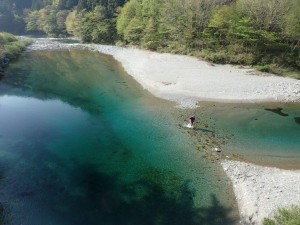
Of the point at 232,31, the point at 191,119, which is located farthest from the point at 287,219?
the point at 232,31

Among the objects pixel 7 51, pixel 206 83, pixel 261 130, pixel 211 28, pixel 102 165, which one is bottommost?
pixel 102 165

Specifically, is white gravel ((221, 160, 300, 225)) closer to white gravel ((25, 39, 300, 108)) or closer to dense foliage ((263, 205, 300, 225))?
dense foliage ((263, 205, 300, 225))

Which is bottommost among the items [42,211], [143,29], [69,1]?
[42,211]

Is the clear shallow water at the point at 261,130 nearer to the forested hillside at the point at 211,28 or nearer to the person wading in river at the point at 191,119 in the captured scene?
the person wading in river at the point at 191,119

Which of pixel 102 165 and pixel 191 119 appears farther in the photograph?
pixel 191 119

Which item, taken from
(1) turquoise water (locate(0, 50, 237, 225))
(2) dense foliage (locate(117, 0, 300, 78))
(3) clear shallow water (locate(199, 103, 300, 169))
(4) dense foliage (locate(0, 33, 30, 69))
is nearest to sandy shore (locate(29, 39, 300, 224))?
(1) turquoise water (locate(0, 50, 237, 225))

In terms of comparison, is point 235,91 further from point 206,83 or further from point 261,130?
point 261,130

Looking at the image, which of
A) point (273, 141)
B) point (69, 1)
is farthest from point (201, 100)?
point (69, 1)

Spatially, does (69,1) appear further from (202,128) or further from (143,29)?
(202,128)
